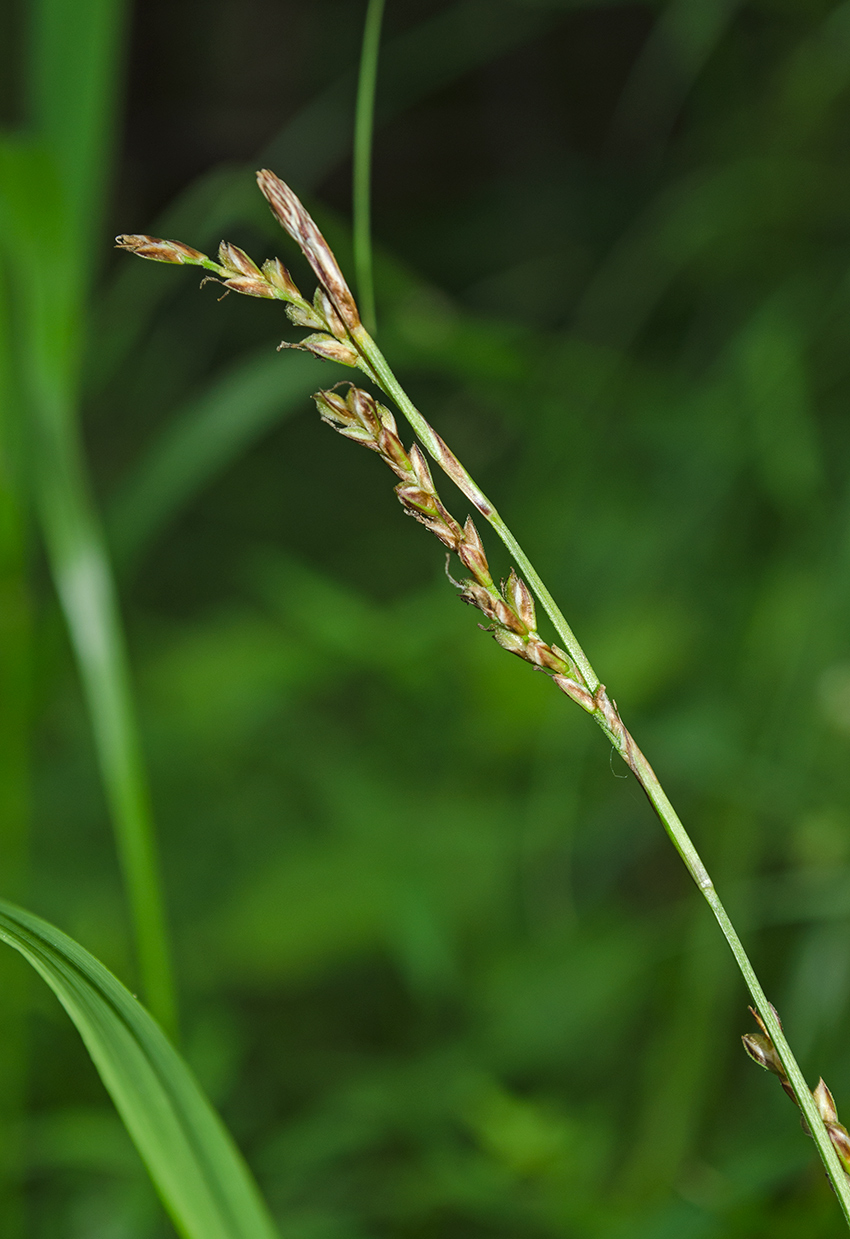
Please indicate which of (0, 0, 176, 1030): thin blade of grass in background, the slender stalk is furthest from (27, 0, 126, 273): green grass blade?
the slender stalk

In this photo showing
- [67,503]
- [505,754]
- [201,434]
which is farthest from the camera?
[505,754]

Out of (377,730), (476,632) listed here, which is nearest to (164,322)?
(377,730)

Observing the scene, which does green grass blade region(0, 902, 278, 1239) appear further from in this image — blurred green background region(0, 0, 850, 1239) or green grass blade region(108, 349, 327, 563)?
green grass blade region(108, 349, 327, 563)

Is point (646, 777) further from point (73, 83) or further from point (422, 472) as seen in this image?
point (73, 83)

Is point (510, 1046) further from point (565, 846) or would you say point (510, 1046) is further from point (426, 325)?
point (426, 325)

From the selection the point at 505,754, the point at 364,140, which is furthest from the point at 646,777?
the point at 505,754

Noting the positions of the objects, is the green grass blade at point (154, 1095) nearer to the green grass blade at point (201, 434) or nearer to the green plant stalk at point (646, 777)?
the green plant stalk at point (646, 777)
